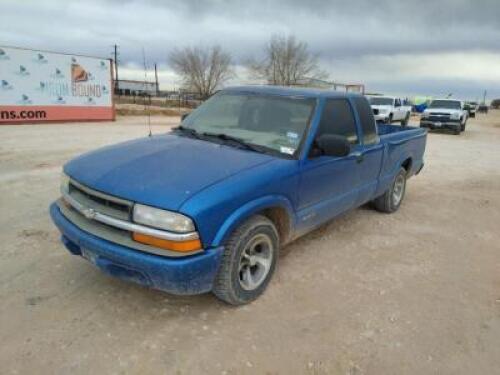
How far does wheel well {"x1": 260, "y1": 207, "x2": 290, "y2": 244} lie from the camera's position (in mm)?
3451

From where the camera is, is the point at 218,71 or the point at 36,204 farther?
the point at 218,71

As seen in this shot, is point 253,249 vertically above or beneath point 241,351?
above

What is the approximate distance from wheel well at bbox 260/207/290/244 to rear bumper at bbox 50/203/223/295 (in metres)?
0.74

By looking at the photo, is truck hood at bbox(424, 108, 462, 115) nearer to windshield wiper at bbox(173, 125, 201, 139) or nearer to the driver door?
the driver door

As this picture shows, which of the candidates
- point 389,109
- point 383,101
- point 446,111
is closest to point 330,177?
point 446,111

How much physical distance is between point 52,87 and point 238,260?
18.9m

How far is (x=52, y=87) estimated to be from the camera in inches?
739

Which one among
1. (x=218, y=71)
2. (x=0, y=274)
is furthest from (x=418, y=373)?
(x=218, y=71)

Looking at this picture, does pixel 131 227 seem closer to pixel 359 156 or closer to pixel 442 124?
pixel 359 156

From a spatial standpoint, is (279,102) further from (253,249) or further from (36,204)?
(36,204)

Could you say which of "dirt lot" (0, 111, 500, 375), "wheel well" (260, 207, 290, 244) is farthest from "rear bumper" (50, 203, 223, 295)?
"wheel well" (260, 207, 290, 244)

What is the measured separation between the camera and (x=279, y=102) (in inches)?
160

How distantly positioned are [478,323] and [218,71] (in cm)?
6045

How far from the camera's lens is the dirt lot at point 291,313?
2.69m
